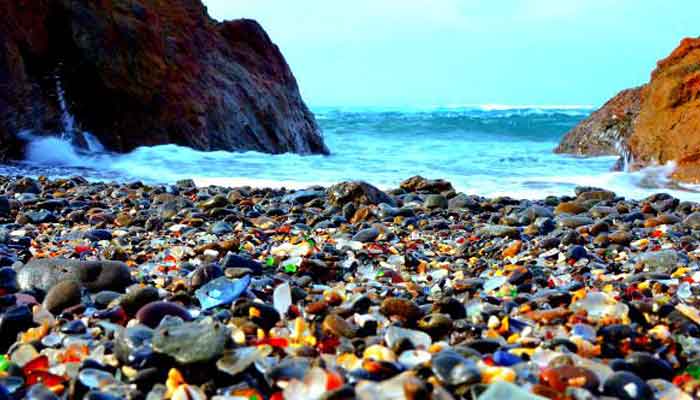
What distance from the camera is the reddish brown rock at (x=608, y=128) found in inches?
486

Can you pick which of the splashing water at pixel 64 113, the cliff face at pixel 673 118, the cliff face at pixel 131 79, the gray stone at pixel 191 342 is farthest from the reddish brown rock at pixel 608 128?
the gray stone at pixel 191 342

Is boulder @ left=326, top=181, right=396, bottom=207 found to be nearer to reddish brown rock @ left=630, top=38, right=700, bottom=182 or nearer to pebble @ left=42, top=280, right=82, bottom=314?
pebble @ left=42, top=280, right=82, bottom=314

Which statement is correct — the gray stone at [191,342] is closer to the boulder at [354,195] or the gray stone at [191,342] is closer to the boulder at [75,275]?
the boulder at [75,275]

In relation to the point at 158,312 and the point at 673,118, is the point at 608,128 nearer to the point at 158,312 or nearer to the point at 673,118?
the point at 673,118

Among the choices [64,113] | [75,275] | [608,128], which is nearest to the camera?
[75,275]

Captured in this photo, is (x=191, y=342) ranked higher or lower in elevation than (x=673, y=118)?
lower

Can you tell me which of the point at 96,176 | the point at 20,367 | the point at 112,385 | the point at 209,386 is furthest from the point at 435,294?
the point at 96,176

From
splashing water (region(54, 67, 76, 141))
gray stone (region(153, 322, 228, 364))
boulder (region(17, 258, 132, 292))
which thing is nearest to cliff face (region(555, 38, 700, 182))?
boulder (region(17, 258, 132, 292))

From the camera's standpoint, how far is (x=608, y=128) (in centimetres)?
1273

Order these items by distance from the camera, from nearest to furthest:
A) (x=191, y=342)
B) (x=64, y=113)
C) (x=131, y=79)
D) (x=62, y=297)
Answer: (x=191, y=342) < (x=62, y=297) < (x=64, y=113) < (x=131, y=79)

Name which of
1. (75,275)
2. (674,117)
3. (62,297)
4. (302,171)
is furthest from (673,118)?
(62,297)

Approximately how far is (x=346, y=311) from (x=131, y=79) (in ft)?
25.8

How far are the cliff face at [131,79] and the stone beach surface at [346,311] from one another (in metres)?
5.05

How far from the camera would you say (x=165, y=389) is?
1428 millimetres
